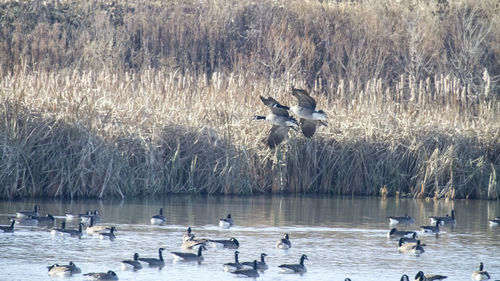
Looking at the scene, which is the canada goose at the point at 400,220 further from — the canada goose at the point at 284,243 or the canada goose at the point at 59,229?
the canada goose at the point at 59,229

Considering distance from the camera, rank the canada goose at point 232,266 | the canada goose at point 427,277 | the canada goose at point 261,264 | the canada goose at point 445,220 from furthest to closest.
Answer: the canada goose at point 445,220 → the canada goose at point 261,264 → the canada goose at point 232,266 → the canada goose at point 427,277

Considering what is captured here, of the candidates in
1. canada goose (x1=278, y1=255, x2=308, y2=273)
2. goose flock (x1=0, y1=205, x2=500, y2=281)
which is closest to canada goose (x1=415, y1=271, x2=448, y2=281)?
goose flock (x1=0, y1=205, x2=500, y2=281)

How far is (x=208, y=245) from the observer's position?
1512 cm

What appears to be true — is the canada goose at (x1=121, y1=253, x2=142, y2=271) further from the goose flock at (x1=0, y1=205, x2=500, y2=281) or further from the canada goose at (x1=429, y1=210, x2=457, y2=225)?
the canada goose at (x1=429, y1=210, x2=457, y2=225)

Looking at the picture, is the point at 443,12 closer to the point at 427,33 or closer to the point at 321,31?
the point at 427,33

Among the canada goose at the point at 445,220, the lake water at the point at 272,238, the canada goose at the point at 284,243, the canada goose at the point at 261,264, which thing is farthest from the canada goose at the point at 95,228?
the canada goose at the point at 445,220

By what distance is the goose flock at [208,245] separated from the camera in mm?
12570

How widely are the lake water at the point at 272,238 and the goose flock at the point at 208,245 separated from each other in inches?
4.8

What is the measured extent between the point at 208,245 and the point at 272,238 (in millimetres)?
1595

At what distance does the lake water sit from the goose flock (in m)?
0.12

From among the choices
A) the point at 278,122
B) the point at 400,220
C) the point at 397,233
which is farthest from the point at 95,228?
the point at 400,220

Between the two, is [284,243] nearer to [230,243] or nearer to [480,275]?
[230,243]

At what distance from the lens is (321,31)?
116 ft

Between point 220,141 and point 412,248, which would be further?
point 220,141
